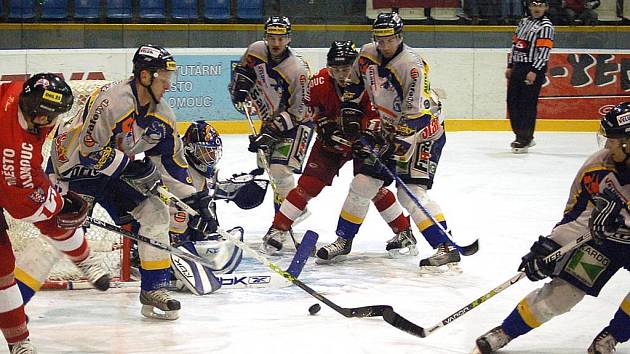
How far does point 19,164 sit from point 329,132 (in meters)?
2.11

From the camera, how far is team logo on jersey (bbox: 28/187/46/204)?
2.96 meters

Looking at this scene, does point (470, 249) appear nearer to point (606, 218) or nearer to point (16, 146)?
point (606, 218)

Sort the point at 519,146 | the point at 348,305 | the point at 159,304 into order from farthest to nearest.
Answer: the point at 519,146
the point at 348,305
the point at 159,304

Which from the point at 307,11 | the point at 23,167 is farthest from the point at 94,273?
the point at 307,11

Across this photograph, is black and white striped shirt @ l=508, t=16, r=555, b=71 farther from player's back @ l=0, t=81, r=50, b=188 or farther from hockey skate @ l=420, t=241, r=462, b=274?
player's back @ l=0, t=81, r=50, b=188

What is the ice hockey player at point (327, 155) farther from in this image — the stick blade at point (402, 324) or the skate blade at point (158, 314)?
the stick blade at point (402, 324)

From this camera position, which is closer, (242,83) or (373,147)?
(373,147)

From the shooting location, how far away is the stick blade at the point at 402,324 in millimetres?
3493

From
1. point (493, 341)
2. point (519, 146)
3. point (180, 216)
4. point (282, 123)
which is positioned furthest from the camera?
point (519, 146)

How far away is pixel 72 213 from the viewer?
3.19 metres

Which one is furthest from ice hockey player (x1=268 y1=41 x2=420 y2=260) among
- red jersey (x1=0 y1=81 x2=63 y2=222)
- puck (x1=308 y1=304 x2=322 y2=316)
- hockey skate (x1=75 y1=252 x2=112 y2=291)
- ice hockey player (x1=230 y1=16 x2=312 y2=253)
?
red jersey (x1=0 y1=81 x2=63 y2=222)

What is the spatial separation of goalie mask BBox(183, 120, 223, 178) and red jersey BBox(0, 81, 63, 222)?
5.10 ft

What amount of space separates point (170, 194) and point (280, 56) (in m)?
1.57

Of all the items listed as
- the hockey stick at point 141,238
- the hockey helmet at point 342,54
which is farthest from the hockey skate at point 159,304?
the hockey helmet at point 342,54
